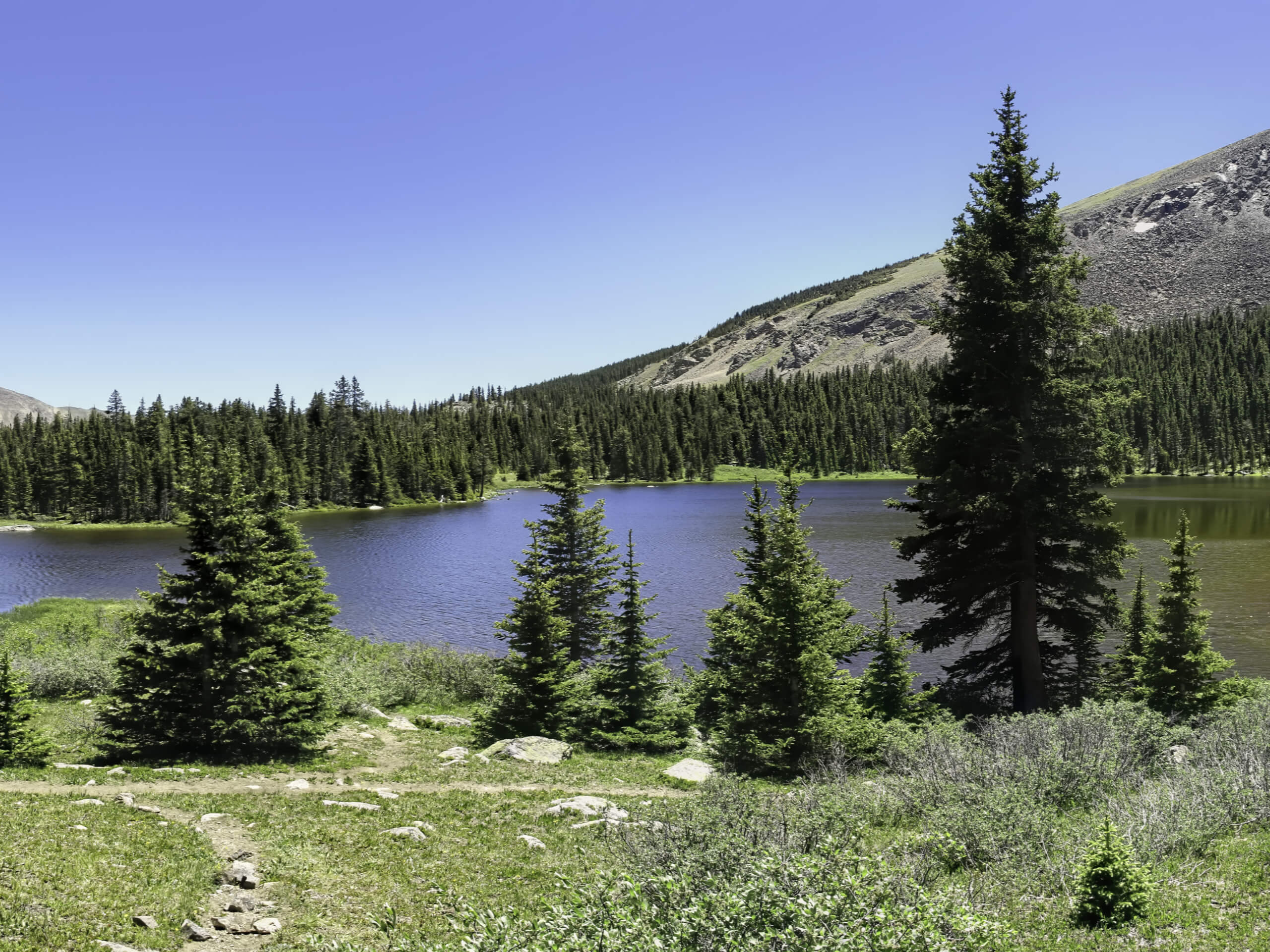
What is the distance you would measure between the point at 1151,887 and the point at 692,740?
15.7 metres

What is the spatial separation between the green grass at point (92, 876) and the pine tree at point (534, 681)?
10.9 metres

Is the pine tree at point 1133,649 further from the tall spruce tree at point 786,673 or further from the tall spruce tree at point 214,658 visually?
the tall spruce tree at point 214,658

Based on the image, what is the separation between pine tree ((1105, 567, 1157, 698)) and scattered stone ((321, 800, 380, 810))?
62.2 ft

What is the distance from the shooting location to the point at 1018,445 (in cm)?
2028

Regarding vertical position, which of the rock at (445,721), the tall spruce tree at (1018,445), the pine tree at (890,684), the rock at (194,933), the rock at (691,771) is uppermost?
the tall spruce tree at (1018,445)

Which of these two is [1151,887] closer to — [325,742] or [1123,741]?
[1123,741]

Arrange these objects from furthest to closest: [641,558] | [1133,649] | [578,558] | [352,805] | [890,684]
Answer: [641,558], [578,558], [1133,649], [890,684], [352,805]

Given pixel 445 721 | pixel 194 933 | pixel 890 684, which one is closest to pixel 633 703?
pixel 445 721

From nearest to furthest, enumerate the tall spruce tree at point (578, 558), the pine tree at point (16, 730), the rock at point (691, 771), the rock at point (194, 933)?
the rock at point (194, 933)
the pine tree at point (16, 730)
the rock at point (691, 771)
the tall spruce tree at point (578, 558)

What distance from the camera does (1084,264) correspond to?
68.6 ft

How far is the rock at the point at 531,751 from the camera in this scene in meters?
19.3

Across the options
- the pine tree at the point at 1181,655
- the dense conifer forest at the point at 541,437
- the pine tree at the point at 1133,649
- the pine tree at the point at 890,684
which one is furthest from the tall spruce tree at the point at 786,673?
the dense conifer forest at the point at 541,437

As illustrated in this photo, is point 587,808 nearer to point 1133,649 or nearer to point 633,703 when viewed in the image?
point 633,703

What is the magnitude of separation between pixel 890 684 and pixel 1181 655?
7353mm
